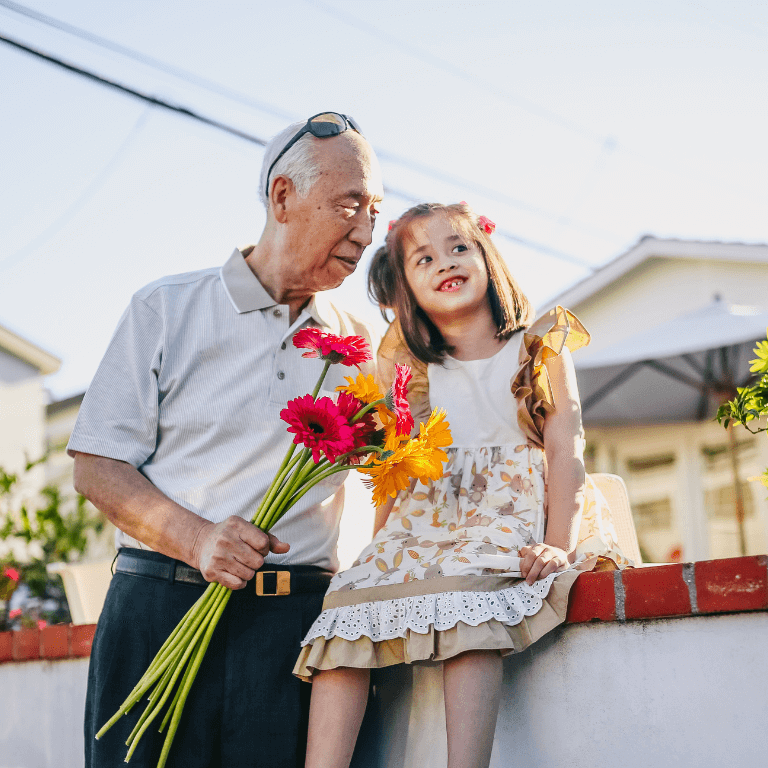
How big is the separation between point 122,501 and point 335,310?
0.85m

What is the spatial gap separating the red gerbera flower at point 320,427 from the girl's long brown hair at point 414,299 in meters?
0.75

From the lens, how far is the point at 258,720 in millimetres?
1957

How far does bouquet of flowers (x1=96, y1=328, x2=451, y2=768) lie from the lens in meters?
1.71

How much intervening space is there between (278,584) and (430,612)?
46cm

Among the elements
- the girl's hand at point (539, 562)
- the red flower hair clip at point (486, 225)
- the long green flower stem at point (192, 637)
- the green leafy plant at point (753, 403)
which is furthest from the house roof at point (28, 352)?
the green leafy plant at point (753, 403)

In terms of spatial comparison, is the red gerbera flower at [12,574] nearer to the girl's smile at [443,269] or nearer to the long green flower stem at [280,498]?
the girl's smile at [443,269]

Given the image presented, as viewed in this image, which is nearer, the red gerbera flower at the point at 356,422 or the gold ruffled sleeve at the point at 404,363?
the red gerbera flower at the point at 356,422

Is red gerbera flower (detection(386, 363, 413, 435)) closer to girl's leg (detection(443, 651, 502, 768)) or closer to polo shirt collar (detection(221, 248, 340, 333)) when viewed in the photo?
girl's leg (detection(443, 651, 502, 768))

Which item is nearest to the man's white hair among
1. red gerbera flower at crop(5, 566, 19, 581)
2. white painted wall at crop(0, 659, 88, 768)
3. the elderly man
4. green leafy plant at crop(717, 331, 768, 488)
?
the elderly man

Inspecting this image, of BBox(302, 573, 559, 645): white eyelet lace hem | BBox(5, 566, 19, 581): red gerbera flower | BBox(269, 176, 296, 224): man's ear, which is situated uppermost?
BBox(269, 176, 296, 224): man's ear

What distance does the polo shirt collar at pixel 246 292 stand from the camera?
88.0 inches

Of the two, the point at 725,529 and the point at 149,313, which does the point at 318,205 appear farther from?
the point at 725,529

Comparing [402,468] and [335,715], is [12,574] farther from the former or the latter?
[402,468]

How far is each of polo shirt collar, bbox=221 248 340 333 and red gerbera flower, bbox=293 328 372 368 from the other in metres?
0.44
